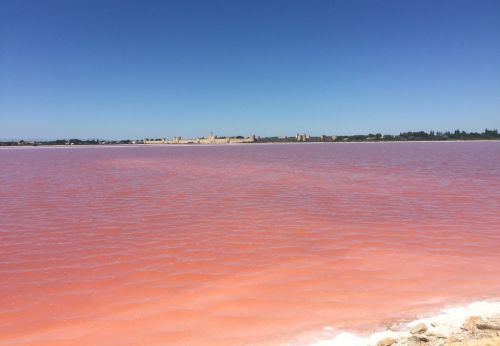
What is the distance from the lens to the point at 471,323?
11.3ft

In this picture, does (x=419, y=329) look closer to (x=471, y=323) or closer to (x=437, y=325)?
(x=437, y=325)

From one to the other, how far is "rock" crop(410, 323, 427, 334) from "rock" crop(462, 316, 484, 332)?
37 centimetres

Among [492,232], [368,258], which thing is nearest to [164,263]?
[368,258]

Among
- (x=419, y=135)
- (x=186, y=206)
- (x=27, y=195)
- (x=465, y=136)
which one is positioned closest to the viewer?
(x=186, y=206)

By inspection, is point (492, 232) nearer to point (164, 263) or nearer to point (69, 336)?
point (164, 263)

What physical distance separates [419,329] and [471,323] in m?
0.54

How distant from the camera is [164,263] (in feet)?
17.7

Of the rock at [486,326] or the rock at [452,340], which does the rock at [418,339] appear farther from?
the rock at [486,326]

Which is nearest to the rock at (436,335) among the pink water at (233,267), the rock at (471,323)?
the rock at (471,323)

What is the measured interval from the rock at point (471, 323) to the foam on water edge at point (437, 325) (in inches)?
1.7

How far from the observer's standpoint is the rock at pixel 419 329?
3320mm

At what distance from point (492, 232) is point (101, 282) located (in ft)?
22.7

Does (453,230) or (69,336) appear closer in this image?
(69,336)

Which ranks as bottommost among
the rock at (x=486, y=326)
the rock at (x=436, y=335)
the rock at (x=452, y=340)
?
the rock at (x=452, y=340)
